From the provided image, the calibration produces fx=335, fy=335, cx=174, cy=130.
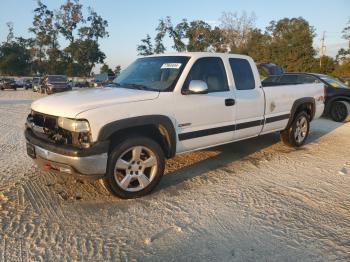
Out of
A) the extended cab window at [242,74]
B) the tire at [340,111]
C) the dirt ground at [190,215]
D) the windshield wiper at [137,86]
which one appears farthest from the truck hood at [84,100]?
the tire at [340,111]

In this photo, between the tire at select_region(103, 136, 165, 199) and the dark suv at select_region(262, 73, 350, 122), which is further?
the dark suv at select_region(262, 73, 350, 122)

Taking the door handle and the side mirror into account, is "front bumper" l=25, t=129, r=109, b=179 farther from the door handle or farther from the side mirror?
the door handle

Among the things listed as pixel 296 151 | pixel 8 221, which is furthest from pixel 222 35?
pixel 8 221

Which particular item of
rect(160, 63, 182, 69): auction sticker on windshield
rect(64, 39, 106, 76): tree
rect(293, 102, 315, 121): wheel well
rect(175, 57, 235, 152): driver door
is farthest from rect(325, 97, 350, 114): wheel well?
rect(64, 39, 106, 76): tree

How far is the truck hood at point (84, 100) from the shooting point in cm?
378

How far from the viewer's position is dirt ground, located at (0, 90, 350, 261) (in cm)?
306

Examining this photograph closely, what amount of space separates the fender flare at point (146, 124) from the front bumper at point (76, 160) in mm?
152

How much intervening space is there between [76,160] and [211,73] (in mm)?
2437

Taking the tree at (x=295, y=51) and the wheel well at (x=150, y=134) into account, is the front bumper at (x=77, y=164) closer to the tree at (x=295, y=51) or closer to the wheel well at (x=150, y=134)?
the wheel well at (x=150, y=134)

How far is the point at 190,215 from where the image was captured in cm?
378

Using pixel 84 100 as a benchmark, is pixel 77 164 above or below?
below

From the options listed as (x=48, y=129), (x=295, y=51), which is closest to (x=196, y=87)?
(x=48, y=129)

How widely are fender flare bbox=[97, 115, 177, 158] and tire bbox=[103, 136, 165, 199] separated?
0.18 m

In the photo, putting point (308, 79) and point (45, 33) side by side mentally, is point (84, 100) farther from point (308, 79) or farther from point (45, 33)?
point (45, 33)
